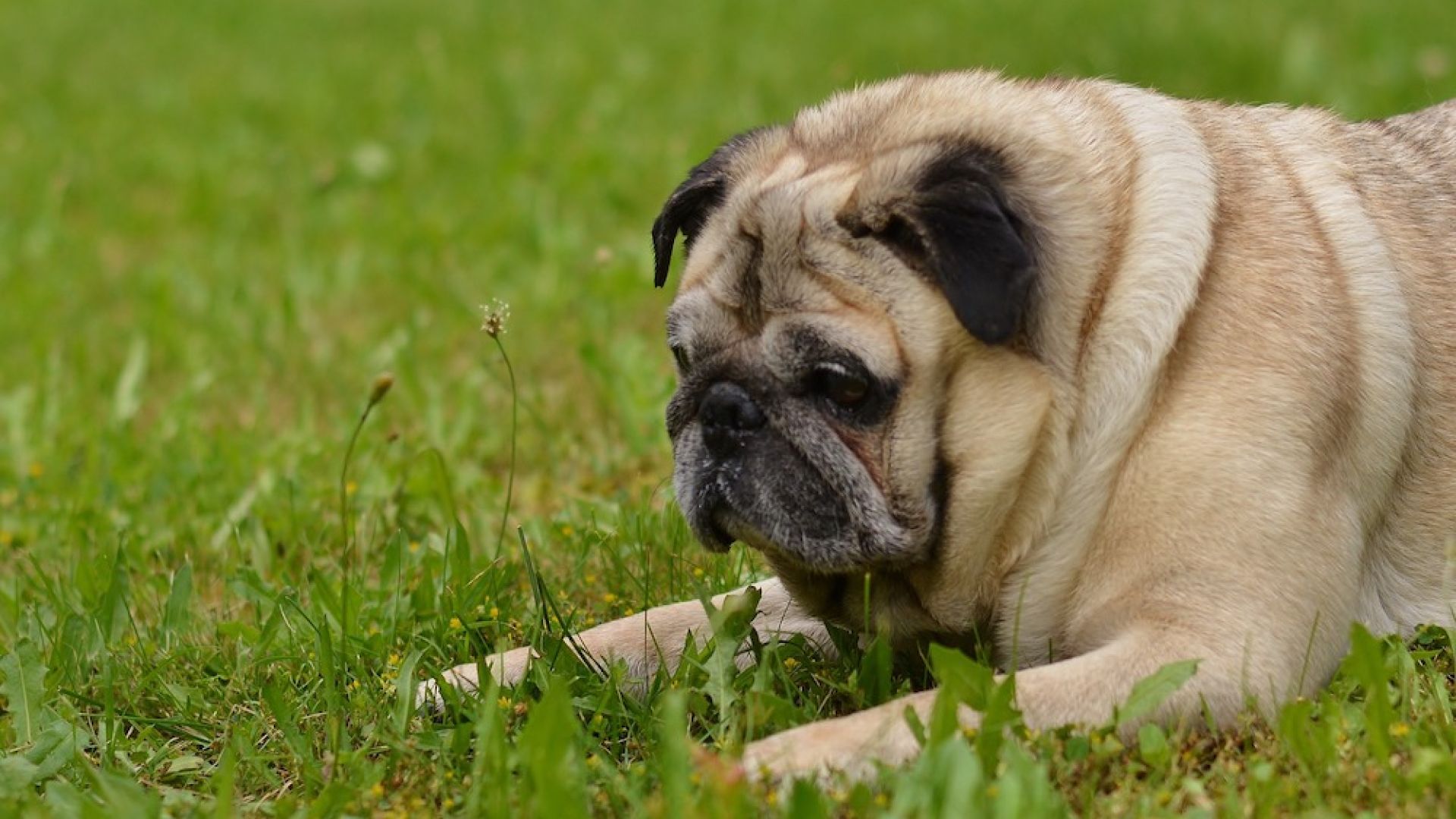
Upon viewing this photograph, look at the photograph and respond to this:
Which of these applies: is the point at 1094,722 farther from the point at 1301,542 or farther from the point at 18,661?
the point at 18,661

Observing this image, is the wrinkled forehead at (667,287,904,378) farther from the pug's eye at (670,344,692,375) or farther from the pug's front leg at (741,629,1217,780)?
the pug's front leg at (741,629,1217,780)

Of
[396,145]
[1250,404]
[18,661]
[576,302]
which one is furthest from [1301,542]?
[396,145]

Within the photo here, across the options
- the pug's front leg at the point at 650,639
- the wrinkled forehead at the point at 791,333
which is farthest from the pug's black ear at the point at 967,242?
the pug's front leg at the point at 650,639

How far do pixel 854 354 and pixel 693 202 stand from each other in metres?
0.68

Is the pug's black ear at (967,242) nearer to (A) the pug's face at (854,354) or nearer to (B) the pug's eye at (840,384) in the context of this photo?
(A) the pug's face at (854,354)

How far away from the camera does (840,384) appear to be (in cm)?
307

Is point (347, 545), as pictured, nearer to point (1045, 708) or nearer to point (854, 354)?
point (854, 354)

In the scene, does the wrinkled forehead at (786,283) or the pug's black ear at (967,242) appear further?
the wrinkled forehead at (786,283)

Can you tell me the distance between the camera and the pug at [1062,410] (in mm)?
2947

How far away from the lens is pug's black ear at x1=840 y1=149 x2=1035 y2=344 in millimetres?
2930

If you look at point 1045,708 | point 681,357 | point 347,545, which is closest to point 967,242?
point 681,357

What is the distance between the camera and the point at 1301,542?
301 centimetres

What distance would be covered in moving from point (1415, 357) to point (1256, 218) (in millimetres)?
444

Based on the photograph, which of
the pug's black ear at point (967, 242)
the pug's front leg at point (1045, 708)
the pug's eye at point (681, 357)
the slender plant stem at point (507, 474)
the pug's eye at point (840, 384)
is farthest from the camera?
the slender plant stem at point (507, 474)
